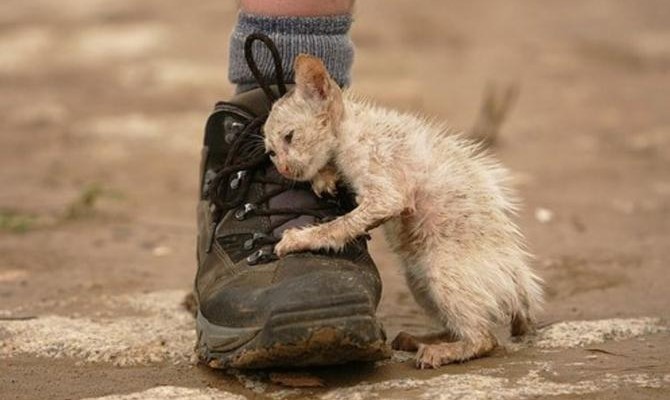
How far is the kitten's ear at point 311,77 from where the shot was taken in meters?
3.44

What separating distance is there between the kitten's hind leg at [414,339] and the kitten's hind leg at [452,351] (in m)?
0.10

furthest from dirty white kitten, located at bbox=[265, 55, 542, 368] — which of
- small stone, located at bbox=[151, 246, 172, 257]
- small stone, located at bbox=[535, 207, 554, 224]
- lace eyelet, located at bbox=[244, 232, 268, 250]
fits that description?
small stone, located at bbox=[535, 207, 554, 224]

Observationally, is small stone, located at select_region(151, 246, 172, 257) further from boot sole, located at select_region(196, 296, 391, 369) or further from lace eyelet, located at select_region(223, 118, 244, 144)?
boot sole, located at select_region(196, 296, 391, 369)

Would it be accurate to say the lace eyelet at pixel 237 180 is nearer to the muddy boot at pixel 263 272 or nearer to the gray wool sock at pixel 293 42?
the muddy boot at pixel 263 272

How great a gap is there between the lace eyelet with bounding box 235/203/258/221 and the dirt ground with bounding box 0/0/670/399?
1.55 ft

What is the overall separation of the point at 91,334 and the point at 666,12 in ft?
31.1

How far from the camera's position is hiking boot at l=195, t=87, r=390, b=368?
310cm

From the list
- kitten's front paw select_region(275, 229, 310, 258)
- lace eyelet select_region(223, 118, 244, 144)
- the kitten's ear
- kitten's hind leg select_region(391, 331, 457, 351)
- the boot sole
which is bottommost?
kitten's hind leg select_region(391, 331, 457, 351)

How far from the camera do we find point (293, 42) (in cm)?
381

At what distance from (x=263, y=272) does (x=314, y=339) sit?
1.32 ft

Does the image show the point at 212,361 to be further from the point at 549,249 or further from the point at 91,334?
the point at 549,249

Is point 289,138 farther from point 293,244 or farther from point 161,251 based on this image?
point 161,251

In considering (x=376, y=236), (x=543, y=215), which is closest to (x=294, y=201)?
(x=376, y=236)

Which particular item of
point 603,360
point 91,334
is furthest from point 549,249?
point 91,334
